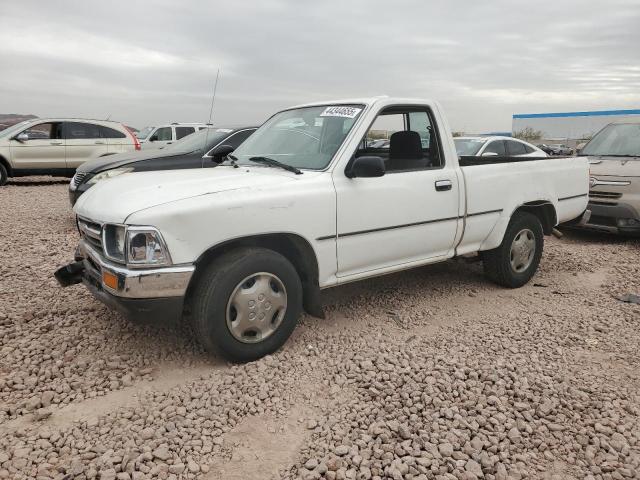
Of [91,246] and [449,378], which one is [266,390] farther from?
[91,246]

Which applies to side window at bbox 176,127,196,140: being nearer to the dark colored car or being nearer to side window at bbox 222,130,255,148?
the dark colored car

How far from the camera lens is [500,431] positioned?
2.83m

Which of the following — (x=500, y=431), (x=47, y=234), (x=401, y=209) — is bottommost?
(x=500, y=431)

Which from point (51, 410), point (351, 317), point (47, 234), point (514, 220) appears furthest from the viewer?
point (47, 234)

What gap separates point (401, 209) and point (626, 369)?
6.35 ft

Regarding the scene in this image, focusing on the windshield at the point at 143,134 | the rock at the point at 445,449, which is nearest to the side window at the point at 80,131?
the windshield at the point at 143,134

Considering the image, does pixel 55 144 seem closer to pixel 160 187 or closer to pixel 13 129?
pixel 13 129

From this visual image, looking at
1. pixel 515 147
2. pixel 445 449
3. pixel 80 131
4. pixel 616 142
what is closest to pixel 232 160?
pixel 445 449

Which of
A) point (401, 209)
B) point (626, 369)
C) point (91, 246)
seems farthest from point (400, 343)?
point (91, 246)

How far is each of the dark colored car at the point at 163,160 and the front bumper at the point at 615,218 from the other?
17.9ft

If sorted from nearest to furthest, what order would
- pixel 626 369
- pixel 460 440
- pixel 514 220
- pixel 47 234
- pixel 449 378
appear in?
pixel 460 440 < pixel 449 378 < pixel 626 369 < pixel 514 220 < pixel 47 234

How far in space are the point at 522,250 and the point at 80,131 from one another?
12.3m

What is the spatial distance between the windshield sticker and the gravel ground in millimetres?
1694

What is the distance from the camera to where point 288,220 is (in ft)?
11.5
